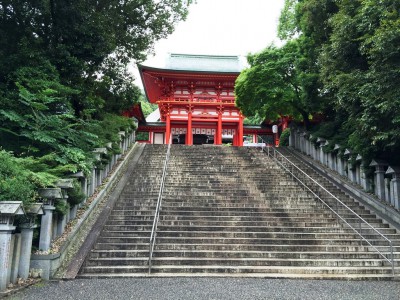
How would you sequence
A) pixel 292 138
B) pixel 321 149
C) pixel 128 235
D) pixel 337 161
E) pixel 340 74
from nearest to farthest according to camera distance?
pixel 128 235, pixel 340 74, pixel 337 161, pixel 321 149, pixel 292 138

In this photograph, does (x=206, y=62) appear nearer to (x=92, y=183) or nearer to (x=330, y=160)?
(x=330, y=160)

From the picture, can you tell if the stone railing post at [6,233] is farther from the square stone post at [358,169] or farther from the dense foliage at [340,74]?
the square stone post at [358,169]

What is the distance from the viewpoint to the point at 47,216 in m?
5.73

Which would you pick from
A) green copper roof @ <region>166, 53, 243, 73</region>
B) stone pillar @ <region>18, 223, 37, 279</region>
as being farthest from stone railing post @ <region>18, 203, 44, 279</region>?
green copper roof @ <region>166, 53, 243, 73</region>

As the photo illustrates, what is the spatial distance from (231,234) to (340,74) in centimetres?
484

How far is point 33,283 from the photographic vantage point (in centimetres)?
Answer: 511

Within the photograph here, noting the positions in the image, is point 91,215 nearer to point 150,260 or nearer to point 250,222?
point 150,260

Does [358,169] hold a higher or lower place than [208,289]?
higher

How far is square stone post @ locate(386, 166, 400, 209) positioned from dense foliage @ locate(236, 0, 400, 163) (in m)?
0.57

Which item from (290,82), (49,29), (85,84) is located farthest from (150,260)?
(290,82)

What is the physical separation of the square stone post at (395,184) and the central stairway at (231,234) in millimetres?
745

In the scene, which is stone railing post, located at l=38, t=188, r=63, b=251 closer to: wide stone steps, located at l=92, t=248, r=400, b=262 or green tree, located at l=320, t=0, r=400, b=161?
wide stone steps, located at l=92, t=248, r=400, b=262

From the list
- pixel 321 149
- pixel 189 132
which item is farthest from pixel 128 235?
pixel 189 132

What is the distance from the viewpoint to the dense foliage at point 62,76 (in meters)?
7.05
